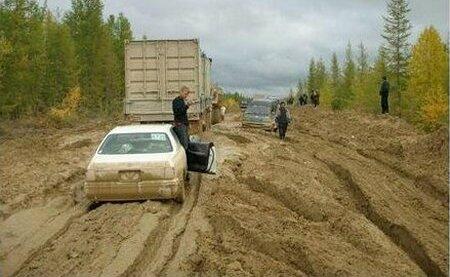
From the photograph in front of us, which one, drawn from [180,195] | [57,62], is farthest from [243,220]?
[57,62]

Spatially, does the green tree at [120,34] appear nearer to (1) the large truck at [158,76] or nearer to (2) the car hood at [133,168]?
(1) the large truck at [158,76]

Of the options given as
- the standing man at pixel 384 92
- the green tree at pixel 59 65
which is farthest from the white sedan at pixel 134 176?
the green tree at pixel 59 65

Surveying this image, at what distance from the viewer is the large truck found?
20.3 meters

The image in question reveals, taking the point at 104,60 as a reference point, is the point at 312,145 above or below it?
below

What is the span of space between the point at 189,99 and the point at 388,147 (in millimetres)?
10852

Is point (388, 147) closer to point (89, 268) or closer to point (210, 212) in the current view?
point (210, 212)

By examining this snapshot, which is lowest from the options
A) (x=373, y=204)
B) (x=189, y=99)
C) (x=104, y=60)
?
(x=373, y=204)

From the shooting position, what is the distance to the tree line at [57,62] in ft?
133

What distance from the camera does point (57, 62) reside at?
176 feet

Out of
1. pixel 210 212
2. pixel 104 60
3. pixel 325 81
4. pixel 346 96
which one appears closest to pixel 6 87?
pixel 104 60

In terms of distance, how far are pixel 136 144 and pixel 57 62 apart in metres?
43.1

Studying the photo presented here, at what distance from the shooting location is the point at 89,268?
8703mm

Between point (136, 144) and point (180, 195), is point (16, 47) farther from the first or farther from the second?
point (180, 195)

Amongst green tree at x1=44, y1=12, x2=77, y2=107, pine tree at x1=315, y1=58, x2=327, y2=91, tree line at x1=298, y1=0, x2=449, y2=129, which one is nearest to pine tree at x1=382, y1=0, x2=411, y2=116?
tree line at x1=298, y1=0, x2=449, y2=129
